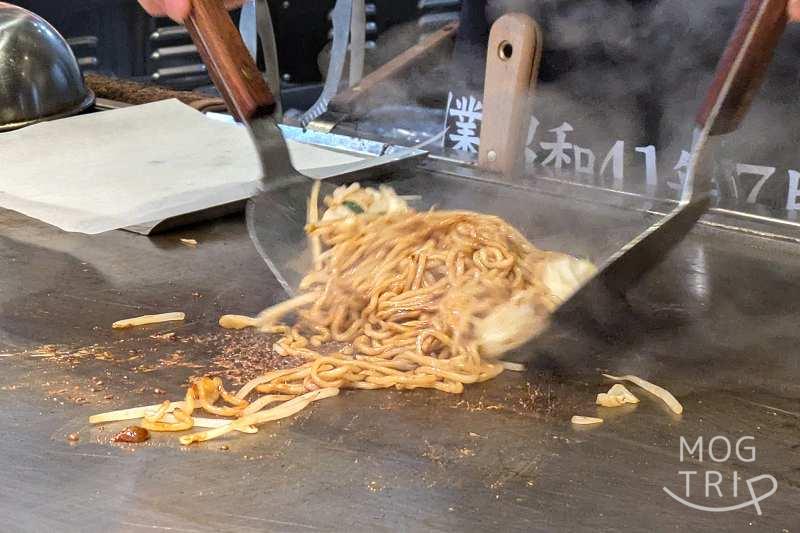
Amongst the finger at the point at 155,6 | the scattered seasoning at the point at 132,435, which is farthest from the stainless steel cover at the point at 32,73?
the scattered seasoning at the point at 132,435

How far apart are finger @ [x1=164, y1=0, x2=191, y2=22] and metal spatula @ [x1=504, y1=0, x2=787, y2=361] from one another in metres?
1.05

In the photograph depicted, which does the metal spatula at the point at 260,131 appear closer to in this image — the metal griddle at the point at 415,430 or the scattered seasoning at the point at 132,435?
the metal griddle at the point at 415,430

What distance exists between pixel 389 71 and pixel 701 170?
2.15 m

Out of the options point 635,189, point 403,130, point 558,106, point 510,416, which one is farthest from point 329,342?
point 403,130

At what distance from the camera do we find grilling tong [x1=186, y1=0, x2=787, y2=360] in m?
1.77

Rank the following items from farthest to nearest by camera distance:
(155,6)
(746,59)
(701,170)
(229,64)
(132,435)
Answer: (155,6), (229,64), (701,170), (746,59), (132,435)

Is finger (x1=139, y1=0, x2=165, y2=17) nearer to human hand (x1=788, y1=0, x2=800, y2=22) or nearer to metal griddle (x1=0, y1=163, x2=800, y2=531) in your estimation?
metal griddle (x1=0, y1=163, x2=800, y2=531)

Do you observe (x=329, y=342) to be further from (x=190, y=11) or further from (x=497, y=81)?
(x=497, y=81)

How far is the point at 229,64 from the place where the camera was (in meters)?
2.09

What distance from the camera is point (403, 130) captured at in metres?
3.78

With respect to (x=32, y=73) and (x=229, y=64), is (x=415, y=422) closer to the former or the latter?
(x=229, y=64)

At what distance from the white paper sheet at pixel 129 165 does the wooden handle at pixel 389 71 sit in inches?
24.4

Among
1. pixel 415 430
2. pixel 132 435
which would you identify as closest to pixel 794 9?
pixel 415 430

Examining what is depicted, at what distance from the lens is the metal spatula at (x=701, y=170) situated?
1.77m
